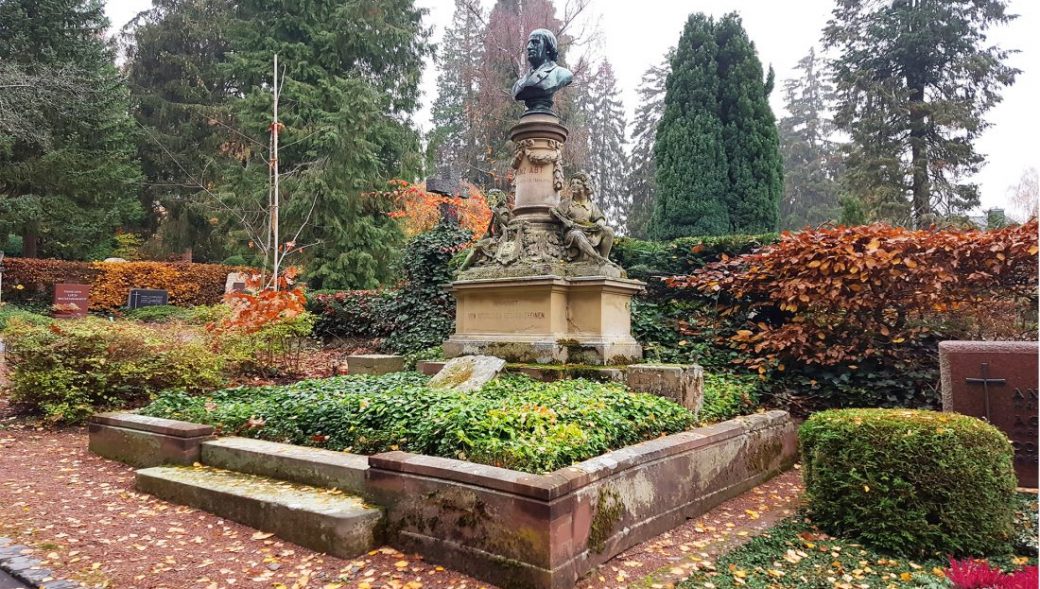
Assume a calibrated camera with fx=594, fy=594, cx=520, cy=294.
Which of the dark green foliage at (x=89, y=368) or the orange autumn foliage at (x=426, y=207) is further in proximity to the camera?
the orange autumn foliage at (x=426, y=207)

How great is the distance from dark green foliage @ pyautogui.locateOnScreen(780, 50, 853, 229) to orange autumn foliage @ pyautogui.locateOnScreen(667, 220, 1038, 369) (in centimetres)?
2485

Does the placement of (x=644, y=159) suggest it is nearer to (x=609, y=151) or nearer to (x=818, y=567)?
(x=609, y=151)

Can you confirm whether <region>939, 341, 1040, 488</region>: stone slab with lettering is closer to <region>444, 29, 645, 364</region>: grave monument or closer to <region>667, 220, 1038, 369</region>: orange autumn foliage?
<region>667, 220, 1038, 369</region>: orange autumn foliage

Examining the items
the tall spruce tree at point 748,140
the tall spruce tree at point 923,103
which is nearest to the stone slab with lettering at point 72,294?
the tall spruce tree at point 748,140

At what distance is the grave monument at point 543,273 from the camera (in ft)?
22.4

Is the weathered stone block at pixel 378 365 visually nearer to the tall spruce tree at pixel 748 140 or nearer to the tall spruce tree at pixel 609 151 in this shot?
the tall spruce tree at pixel 748 140

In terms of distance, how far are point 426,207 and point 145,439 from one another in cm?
1465

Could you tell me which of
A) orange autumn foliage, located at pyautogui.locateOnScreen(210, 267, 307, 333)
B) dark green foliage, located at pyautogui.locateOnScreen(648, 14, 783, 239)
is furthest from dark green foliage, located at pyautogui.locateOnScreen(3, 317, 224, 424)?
dark green foliage, located at pyautogui.locateOnScreen(648, 14, 783, 239)

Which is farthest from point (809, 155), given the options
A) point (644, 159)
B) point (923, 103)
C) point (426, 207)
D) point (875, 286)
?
point (875, 286)

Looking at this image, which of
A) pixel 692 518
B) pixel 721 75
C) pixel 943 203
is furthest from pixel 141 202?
pixel 943 203

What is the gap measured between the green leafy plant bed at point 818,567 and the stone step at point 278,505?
6.27 feet

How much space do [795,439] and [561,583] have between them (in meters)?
4.17

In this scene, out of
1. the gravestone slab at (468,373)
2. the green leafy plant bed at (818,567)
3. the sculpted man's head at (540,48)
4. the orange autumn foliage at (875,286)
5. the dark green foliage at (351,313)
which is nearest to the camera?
the green leafy plant bed at (818,567)

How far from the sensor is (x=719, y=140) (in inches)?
700
